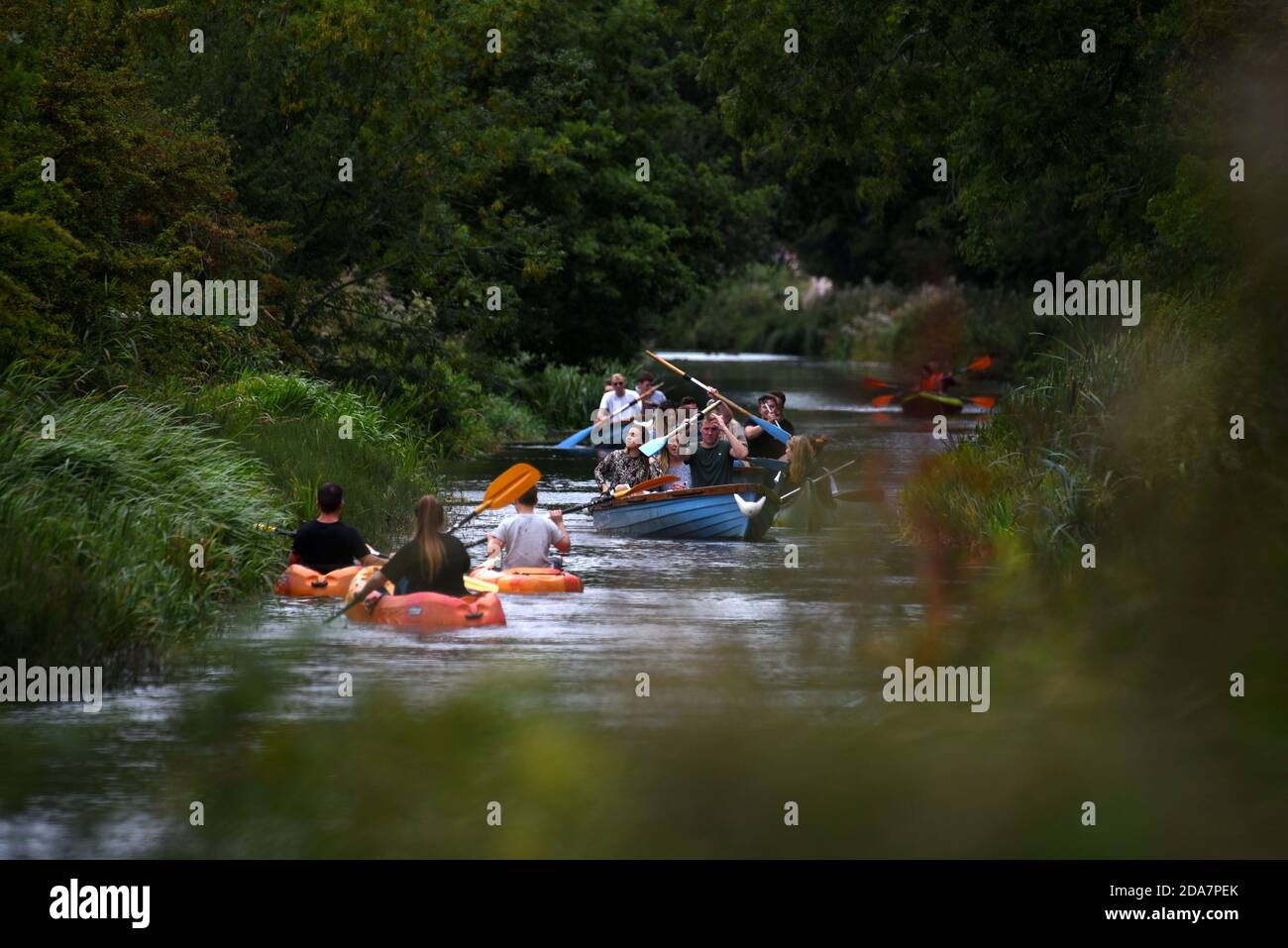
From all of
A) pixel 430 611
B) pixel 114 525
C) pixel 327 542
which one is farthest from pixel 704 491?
pixel 114 525

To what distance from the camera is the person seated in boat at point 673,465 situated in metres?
25.6

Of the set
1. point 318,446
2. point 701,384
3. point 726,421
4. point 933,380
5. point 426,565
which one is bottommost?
point 426,565

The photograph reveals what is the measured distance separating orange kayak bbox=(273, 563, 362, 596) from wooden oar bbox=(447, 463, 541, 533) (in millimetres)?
1887

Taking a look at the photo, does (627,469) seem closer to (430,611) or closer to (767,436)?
(767,436)

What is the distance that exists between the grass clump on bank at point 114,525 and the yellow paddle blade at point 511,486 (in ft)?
6.41

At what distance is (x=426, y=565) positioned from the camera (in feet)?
56.1

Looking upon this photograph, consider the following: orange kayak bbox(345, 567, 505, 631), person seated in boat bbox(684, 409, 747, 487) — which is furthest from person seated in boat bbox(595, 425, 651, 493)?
orange kayak bbox(345, 567, 505, 631)

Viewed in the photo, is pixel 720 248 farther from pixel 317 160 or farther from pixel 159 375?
pixel 159 375

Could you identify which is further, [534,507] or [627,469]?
[627,469]

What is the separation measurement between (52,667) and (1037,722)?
6300mm

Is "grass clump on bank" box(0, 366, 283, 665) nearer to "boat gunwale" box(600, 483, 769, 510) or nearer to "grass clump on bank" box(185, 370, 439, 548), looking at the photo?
"grass clump on bank" box(185, 370, 439, 548)

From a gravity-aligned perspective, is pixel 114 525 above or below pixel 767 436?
below

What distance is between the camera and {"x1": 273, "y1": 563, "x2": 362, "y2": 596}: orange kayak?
17.8 m

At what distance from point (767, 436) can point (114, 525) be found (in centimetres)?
1347
